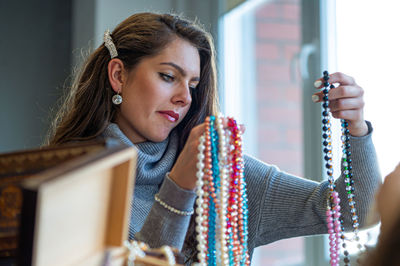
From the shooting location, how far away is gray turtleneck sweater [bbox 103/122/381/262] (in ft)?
3.65

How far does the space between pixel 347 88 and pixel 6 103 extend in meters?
2.35

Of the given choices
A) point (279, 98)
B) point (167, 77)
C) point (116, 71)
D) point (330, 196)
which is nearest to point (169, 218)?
point (330, 196)

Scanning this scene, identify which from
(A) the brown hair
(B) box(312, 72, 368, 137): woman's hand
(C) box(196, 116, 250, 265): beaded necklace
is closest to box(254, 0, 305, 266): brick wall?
(A) the brown hair

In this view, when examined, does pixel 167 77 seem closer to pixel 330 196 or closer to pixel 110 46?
pixel 110 46

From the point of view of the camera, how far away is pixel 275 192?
1311 mm

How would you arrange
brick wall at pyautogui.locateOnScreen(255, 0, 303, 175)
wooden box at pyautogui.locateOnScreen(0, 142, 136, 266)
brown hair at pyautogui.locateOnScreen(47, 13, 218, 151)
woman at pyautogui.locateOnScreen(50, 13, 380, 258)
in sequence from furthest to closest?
brick wall at pyautogui.locateOnScreen(255, 0, 303, 175), brown hair at pyautogui.locateOnScreen(47, 13, 218, 151), woman at pyautogui.locateOnScreen(50, 13, 380, 258), wooden box at pyautogui.locateOnScreen(0, 142, 136, 266)

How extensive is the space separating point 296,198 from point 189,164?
1.60ft

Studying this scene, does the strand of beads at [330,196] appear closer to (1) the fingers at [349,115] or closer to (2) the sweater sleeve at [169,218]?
(1) the fingers at [349,115]

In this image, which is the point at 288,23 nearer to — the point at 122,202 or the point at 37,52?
the point at 37,52

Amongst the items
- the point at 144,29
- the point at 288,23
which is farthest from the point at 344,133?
the point at 288,23

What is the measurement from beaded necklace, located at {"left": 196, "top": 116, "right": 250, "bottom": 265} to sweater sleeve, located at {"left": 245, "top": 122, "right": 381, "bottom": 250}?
344 mm

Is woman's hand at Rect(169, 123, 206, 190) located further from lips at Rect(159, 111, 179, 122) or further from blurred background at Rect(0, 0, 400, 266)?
lips at Rect(159, 111, 179, 122)

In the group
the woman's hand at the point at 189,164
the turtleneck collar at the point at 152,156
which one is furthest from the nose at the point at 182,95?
the woman's hand at the point at 189,164

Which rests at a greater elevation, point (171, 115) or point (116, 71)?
point (116, 71)
